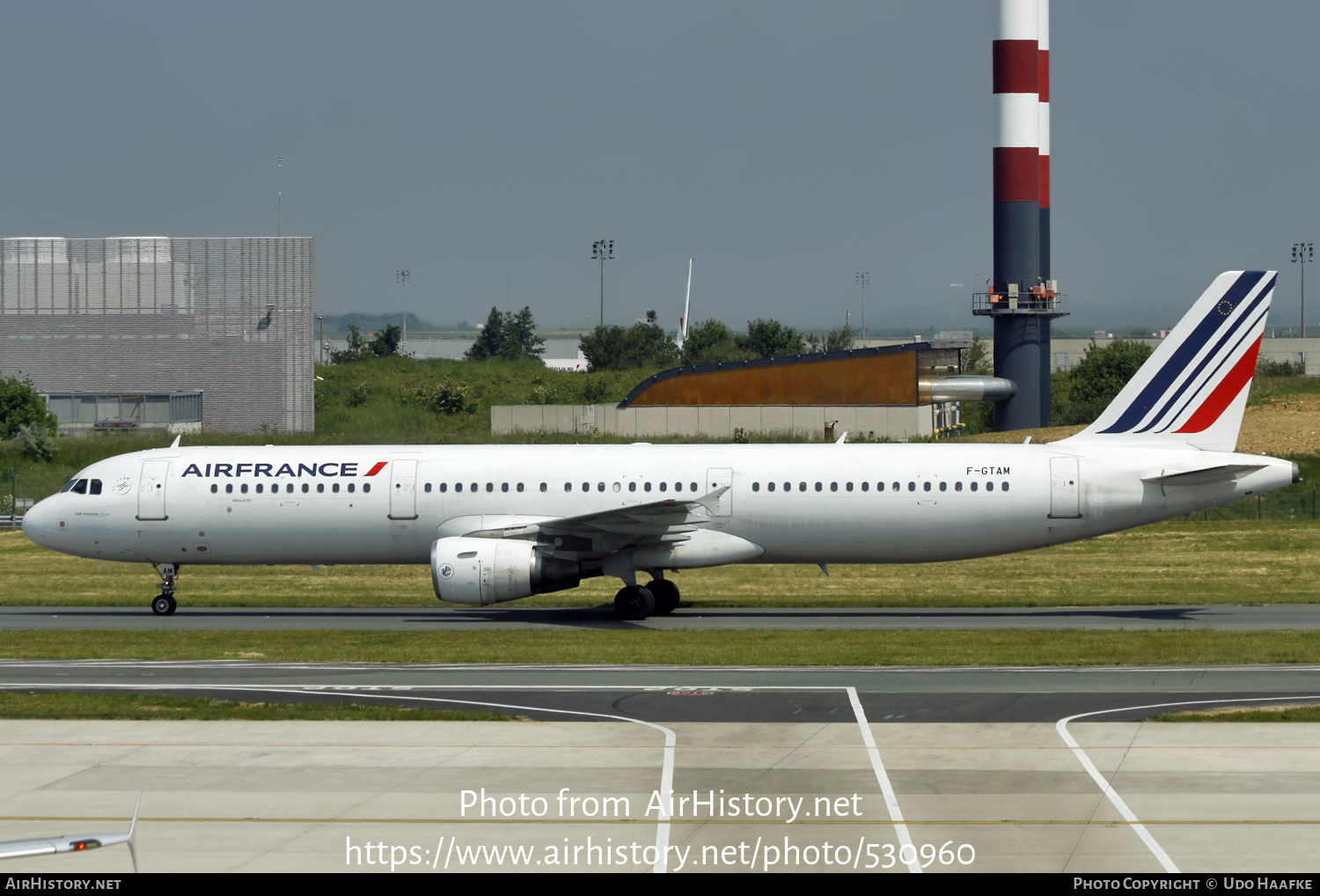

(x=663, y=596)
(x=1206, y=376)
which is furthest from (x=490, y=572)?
(x=1206, y=376)

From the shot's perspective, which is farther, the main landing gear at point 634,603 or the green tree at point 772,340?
the green tree at point 772,340

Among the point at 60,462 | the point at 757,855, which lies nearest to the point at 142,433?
the point at 60,462

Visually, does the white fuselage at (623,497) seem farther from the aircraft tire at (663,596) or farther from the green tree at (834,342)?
the green tree at (834,342)

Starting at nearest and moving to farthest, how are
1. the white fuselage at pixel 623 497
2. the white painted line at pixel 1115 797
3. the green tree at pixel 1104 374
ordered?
the white painted line at pixel 1115 797 → the white fuselage at pixel 623 497 → the green tree at pixel 1104 374

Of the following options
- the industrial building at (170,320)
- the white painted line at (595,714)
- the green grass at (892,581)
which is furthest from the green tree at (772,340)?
the white painted line at (595,714)

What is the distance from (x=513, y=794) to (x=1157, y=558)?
1281 inches

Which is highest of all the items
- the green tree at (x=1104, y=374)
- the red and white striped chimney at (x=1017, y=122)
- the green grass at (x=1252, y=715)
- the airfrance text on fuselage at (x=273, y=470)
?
the red and white striped chimney at (x=1017, y=122)

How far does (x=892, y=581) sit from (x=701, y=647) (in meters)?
14.9

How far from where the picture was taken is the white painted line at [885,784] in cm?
1220

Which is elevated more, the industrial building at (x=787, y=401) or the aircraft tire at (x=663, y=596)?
the industrial building at (x=787, y=401)

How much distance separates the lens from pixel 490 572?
Answer: 29.4 m

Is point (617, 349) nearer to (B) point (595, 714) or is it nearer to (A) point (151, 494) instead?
(A) point (151, 494)

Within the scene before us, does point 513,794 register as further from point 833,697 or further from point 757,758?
point 833,697

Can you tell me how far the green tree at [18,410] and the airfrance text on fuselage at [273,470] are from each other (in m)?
47.2
